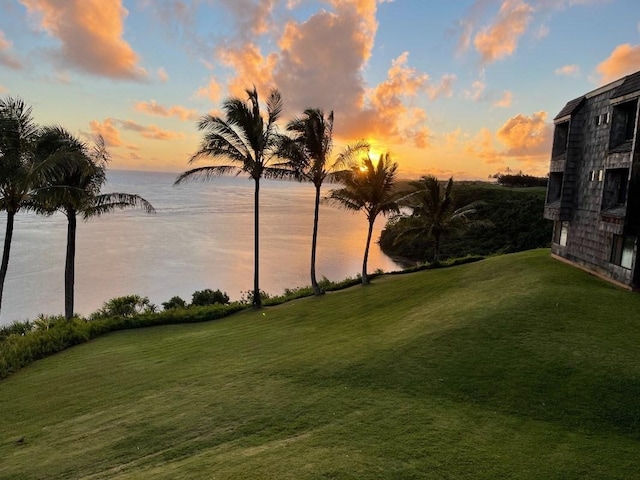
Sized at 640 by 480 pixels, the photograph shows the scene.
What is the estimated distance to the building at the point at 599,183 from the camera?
13.8 m

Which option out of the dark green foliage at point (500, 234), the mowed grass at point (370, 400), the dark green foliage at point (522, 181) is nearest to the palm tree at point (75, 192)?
the mowed grass at point (370, 400)

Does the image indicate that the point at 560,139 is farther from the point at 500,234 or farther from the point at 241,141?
the point at 500,234

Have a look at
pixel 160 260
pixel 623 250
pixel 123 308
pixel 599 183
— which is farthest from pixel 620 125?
pixel 160 260

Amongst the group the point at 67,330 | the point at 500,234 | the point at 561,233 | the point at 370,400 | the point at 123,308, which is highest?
the point at 561,233

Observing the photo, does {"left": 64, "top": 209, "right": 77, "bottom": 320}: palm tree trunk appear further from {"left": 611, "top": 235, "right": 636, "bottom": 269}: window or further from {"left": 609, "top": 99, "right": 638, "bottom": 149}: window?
{"left": 609, "top": 99, "right": 638, "bottom": 149}: window

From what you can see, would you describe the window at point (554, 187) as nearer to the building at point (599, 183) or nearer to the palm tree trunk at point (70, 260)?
the building at point (599, 183)

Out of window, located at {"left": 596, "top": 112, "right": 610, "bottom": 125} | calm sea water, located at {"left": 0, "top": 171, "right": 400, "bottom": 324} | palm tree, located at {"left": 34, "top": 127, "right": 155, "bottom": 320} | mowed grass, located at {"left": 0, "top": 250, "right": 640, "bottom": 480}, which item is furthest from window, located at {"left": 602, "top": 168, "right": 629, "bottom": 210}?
calm sea water, located at {"left": 0, "top": 171, "right": 400, "bottom": 324}


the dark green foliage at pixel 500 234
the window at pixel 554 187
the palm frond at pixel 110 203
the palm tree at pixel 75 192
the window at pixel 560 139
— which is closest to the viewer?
the palm tree at pixel 75 192

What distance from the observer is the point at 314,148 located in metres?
21.8

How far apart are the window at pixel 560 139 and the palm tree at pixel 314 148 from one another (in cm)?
897

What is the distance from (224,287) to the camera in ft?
123

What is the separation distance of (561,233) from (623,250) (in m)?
4.75

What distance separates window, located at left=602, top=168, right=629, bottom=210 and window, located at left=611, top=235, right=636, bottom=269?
1.25 m

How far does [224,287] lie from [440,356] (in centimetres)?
3013
